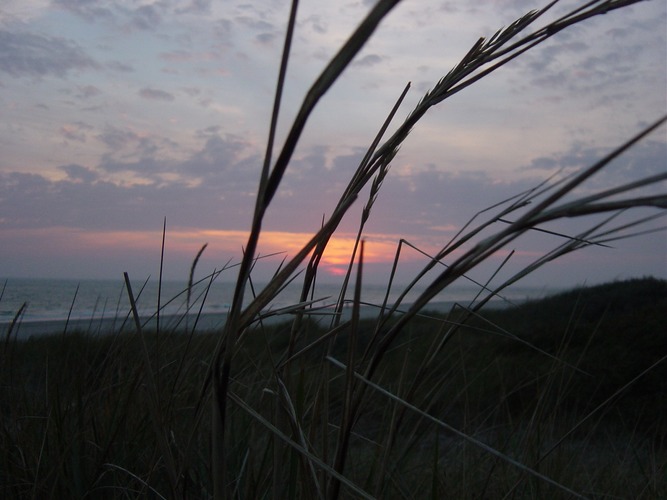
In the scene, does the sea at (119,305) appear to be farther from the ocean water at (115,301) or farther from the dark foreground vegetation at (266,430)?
the dark foreground vegetation at (266,430)

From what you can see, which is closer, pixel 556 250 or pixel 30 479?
pixel 556 250

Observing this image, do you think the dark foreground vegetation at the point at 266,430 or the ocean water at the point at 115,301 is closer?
the dark foreground vegetation at the point at 266,430

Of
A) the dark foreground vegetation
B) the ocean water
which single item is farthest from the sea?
the dark foreground vegetation

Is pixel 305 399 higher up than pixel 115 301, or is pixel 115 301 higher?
pixel 305 399

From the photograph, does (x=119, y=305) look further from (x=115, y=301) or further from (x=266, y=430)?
(x=115, y=301)

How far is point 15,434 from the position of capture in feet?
5.03

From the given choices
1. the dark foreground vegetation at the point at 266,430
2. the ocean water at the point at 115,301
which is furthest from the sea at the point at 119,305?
the dark foreground vegetation at the point at 266,430

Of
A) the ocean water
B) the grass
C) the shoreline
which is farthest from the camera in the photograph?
the ocean water

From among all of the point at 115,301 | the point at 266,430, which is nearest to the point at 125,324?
the point at 266,430

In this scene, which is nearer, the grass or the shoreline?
the grass

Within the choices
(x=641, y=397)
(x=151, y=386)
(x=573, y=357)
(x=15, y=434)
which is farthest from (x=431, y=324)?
(x=151, y=386)

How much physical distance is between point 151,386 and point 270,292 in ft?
0.95

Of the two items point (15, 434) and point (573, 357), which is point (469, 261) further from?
point (573, 357)

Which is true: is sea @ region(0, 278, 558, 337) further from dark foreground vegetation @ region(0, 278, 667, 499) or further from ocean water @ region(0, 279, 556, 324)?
dark foreground vegetation @ region(0, 278, 667, 499)
